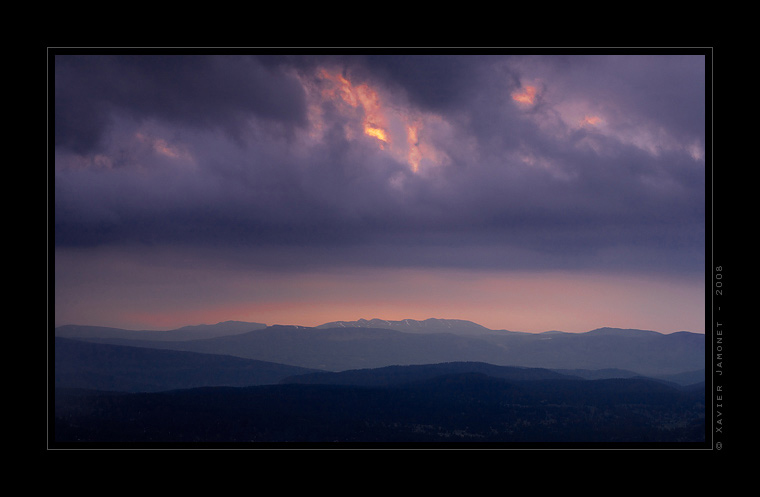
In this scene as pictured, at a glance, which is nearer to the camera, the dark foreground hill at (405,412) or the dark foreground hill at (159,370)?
the dark foreground hill at (405,412)

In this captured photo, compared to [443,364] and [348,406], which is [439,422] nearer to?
[348,406]

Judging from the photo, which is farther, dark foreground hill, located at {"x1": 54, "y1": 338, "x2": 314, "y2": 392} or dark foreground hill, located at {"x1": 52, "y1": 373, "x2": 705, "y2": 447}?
dark foreground hill, located at {"x1": 54, "y1": 338, "x2": 314, "y2": 392}

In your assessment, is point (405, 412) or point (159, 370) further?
point (159, 370)

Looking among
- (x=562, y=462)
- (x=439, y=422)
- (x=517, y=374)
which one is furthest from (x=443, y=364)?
(x=562, y=462)
